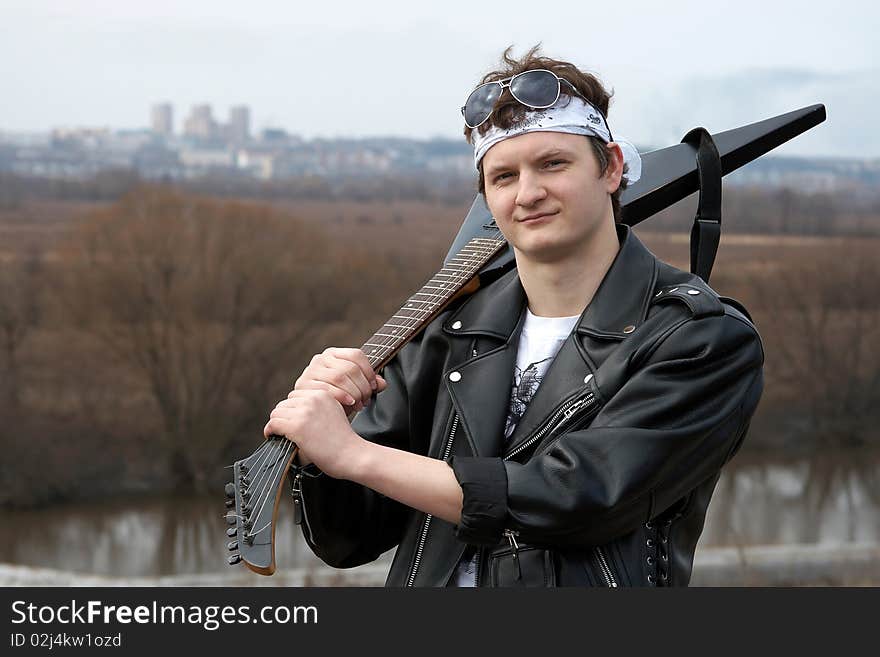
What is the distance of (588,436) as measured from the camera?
1.94m

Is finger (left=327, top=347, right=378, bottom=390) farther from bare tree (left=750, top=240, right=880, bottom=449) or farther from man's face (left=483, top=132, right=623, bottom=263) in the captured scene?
bare tree (left=750, top=240, right=880, bottom=449)

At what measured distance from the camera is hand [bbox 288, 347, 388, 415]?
7.04ft

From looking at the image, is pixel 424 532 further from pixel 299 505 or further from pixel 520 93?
pixel 520 93

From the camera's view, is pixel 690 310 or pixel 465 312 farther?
pixel 465 312

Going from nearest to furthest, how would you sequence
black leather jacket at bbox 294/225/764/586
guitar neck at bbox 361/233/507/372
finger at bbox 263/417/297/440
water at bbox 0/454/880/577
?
1. black leather jacket at bbox 294/225/764/586
2. finger at bbox 263/417/297/440
3. guitar neck at bbox 361/233/507/372
4. water at bbox 0/454/880/577

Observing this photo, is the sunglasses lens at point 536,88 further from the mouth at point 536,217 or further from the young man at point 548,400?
the mouth at point 536,217

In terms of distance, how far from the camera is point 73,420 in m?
26.9

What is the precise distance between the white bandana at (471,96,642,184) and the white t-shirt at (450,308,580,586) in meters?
0.34

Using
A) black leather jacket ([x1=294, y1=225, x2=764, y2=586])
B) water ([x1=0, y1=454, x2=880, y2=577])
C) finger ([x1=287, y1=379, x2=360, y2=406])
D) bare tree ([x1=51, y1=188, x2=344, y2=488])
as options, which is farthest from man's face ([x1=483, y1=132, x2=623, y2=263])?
bare tree ([x1=51, y1=188, x2=344, y2=488])

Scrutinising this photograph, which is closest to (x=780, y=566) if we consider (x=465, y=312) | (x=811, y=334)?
(x=811, y=334)

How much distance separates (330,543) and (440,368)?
42 centimetres

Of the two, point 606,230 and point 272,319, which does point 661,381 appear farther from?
point 272,319

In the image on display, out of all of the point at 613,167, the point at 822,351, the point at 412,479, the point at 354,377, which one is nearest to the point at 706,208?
the point at 613,167

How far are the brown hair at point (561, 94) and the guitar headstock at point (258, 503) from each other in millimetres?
655
